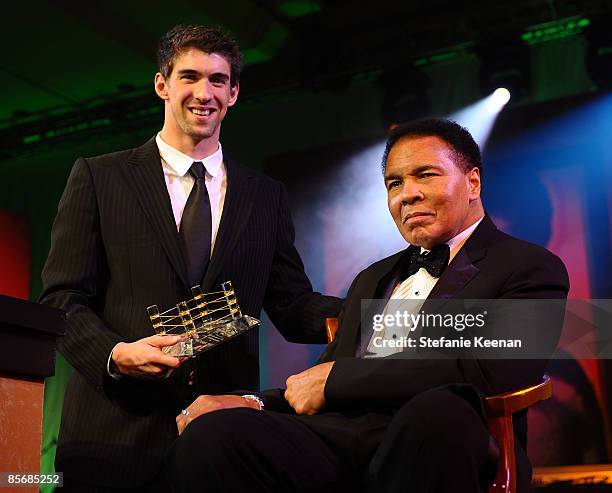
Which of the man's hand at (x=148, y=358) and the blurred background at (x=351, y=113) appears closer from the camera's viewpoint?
the man's hand at (x=148, y=358)

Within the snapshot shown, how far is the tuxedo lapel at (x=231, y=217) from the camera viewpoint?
101 inches

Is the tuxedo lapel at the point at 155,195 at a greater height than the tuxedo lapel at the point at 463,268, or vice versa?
the tuxedo lapel at the point at 155,195

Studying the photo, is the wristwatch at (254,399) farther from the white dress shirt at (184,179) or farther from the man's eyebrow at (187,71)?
the man's eyebrow at (187,71)

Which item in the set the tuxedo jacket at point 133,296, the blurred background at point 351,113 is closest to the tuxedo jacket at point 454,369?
the tuxedo jacket at point 133,296

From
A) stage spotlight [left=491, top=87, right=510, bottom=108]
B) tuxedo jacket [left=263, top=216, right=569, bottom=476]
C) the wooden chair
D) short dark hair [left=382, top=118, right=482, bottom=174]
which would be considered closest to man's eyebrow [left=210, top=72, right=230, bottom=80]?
short dark hair [left=382, top=118, right=482, bottom=174]

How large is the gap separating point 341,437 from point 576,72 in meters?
4.88

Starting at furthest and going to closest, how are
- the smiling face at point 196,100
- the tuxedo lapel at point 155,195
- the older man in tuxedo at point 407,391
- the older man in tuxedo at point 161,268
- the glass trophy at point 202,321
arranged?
the smiling face at point 196,100 < the tuxedo lapel at point 155,195 < the older man in tuxedo at point 161,268 < the glass trophy at point 202,321 < the older man in tuxedo at point 407,391

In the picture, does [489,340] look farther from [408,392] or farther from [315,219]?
[315,219]

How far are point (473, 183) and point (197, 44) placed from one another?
972 mm

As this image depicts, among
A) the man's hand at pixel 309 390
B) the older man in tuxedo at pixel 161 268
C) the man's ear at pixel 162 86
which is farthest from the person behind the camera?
the man's ear at pixel 162 86

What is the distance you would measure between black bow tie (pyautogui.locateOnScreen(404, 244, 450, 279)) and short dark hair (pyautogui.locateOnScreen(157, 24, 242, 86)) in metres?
0.91

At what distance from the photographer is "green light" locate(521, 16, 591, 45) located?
5715 mm

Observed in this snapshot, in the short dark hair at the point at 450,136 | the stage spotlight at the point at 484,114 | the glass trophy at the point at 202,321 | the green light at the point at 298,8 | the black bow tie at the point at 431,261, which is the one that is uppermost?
the green light at the point at 298,8

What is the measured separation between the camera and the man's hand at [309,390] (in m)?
2.08
